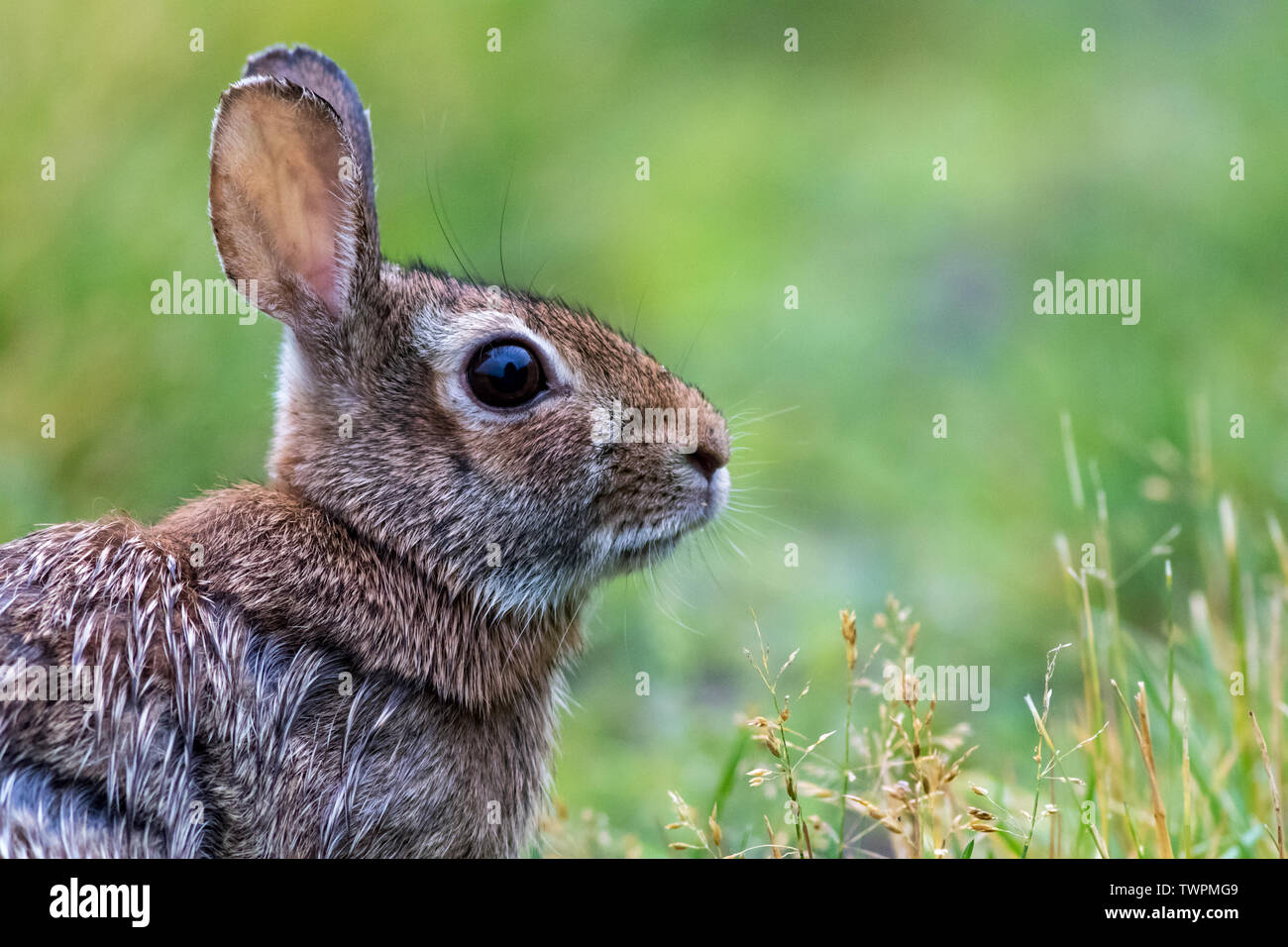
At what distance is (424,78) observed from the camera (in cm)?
823

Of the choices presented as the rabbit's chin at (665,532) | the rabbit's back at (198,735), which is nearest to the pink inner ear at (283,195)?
the rabbit's back at (198,735)

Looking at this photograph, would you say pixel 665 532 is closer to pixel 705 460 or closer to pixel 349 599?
pixel 705 460

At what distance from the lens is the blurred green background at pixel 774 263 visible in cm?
555

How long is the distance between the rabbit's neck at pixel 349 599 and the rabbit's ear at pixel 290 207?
0.58 metres


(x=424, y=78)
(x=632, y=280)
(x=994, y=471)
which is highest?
(x=424, y=78)

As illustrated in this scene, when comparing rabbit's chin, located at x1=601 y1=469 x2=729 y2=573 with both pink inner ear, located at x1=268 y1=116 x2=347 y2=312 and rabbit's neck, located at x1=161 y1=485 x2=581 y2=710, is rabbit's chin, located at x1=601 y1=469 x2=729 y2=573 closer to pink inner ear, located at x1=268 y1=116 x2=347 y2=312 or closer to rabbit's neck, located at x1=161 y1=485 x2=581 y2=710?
rabbit's neck, located at x1=161 y1=485 x2=581 y2=710

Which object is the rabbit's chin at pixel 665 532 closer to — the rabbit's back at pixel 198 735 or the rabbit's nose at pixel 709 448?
the rabbit's nose at pixel 709 448

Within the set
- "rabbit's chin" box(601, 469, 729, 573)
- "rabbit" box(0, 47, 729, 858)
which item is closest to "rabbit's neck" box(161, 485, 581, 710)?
"rabbit" box(0, 47, 729, 858)

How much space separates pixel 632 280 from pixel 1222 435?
323 cm

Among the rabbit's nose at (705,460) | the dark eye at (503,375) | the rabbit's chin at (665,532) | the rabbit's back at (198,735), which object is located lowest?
the rabbit's back at (198,735)

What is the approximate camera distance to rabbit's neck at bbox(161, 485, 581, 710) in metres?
3.50

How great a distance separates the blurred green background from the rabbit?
0.69 metres
